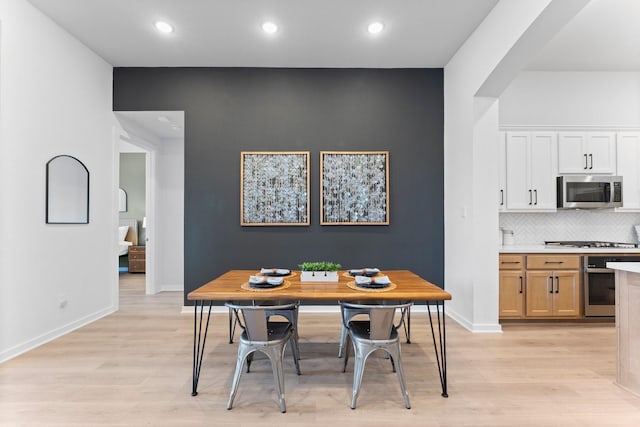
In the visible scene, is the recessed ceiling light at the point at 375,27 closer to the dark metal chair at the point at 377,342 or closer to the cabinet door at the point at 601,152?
the dark metal chair at the point at 377,342

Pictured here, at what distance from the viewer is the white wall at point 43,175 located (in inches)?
112

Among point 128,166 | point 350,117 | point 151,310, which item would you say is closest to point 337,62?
point 350,117

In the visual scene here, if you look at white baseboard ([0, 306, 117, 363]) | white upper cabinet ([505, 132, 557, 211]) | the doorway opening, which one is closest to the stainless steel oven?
white upper cabinet ([505, 132, 557, 211])

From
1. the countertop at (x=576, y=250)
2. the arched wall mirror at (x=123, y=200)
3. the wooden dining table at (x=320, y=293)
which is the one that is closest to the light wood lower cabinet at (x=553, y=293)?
the countertop at (x=576, y=250)

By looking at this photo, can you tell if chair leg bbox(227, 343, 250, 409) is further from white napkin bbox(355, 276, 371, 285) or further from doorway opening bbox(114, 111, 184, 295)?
doorway opening bbox(114, 111, 184, 295)

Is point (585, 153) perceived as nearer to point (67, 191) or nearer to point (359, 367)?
point (359, 367)

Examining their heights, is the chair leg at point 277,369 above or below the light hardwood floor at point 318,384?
above

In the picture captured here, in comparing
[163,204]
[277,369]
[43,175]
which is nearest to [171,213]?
[163,204]

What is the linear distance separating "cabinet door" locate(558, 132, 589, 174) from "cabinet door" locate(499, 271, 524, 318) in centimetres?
142

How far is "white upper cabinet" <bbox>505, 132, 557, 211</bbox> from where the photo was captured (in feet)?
13.2

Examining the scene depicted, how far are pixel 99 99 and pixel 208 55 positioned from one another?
4.49ft

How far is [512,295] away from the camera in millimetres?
3711

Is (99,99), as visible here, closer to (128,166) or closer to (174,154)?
(174,154)

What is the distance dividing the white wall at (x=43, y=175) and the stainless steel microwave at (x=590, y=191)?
210 inches
